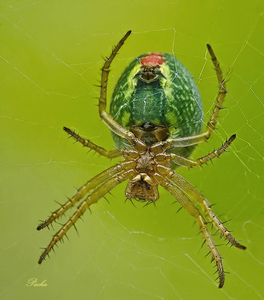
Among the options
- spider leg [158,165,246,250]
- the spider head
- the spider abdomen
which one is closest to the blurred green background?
the spider abdomen

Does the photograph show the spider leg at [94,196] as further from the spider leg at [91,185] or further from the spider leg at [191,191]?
the spider leg at [191,191]

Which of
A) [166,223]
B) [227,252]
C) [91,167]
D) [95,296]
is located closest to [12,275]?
[95,296]

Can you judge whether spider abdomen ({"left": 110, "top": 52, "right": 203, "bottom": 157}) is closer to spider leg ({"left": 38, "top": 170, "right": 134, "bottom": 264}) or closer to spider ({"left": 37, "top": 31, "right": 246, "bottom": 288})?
spider ({"left": 37, "top": 31, "right": 246, "bottom": 288})

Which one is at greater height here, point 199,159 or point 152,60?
point 152,60

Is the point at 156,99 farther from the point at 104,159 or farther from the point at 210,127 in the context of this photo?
the point at 104,159

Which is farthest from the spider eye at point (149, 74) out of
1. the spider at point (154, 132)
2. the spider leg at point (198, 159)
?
the spider leg at point (198, 159)

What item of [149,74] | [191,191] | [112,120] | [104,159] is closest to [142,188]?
[191,191]
